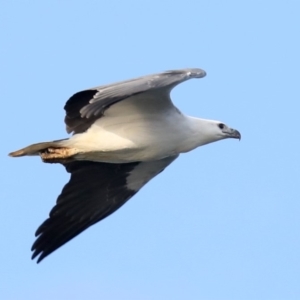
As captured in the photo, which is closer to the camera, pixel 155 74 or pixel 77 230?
pixel 155 74

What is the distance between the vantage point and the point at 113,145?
15062 millimetres

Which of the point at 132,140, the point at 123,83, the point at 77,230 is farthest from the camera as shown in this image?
the point at 77,230

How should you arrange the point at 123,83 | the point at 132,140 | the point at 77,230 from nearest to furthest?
1. the point at 123,83
2. the point at 132,140
3. the point at 77,230

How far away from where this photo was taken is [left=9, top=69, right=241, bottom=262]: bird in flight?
553 inches

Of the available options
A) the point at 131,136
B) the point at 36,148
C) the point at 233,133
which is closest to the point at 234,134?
the point at 233,133

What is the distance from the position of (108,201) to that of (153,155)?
1379 millimetres

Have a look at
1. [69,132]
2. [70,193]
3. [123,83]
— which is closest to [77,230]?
[70,193]

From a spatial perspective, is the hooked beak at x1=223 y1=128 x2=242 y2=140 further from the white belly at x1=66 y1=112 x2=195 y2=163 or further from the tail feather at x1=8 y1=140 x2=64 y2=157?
the tail feather at x1=8 y1=140 x2=64 y2=157

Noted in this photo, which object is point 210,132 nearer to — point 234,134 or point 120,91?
point 234,134

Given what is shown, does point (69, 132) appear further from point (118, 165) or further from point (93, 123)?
point (118, 165)

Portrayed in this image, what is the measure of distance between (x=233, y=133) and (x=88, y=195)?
2.19 meters

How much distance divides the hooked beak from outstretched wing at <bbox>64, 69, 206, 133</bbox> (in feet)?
4.69

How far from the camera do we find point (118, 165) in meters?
16.3

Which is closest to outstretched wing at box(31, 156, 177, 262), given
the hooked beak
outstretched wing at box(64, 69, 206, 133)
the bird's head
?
the bird's head
